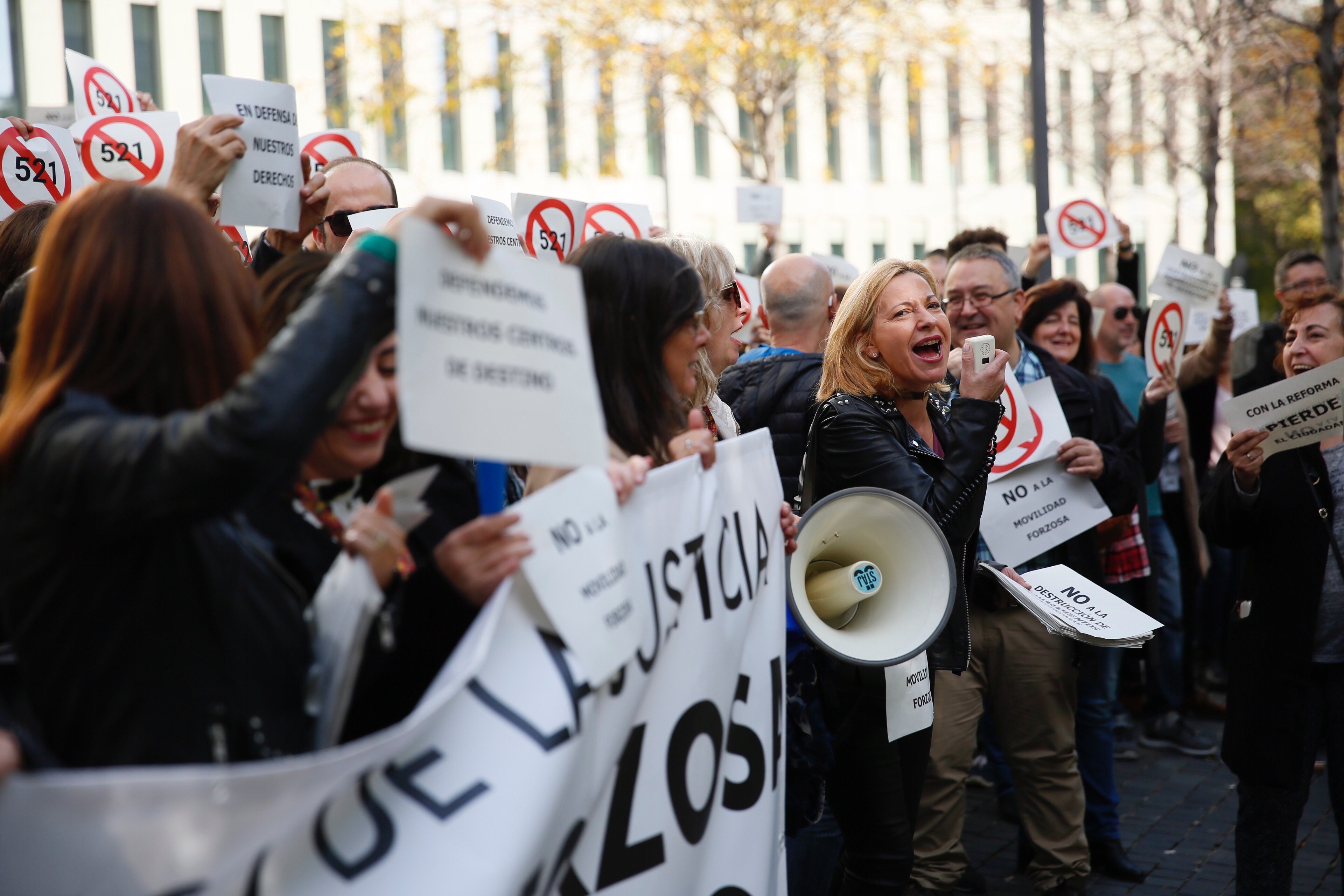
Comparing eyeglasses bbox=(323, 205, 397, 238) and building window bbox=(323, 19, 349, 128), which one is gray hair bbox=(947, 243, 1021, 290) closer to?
eyeglasses bbox=(323, 205, 397, 238)

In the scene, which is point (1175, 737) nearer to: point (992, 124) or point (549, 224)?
point (549, 224)

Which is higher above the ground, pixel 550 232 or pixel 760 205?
pixel 760 205

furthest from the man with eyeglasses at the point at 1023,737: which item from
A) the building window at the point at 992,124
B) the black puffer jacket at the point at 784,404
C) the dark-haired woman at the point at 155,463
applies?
the building window at the point at 992,124

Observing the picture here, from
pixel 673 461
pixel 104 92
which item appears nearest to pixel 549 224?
pixel 104 92

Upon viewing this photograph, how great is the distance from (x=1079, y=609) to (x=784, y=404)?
4.04 feet

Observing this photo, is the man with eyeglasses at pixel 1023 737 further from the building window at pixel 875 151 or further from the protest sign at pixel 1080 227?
the building window at pixel 875 151

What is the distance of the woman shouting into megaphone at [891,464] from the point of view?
11.0 feet

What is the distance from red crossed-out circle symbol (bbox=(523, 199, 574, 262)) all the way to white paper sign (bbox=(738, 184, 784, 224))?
471 centimetres

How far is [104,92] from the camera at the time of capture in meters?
5.08

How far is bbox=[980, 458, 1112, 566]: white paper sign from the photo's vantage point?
14.1 feet

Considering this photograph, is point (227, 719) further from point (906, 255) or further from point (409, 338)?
point (906, 255)

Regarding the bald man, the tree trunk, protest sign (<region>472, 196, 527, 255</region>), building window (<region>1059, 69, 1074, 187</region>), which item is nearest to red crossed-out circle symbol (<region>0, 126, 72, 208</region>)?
protest sign (<region>472, 196, 527, 255</region>)

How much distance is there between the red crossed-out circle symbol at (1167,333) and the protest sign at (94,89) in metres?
4.36

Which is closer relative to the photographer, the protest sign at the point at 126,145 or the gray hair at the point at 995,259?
the protest sign at the point at 126,145
